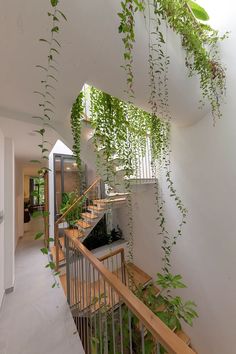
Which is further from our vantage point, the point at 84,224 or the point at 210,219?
the point at 84,224

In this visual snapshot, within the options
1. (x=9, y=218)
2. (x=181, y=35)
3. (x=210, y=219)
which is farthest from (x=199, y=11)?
(x=9, y=218)

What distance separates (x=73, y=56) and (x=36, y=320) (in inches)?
115

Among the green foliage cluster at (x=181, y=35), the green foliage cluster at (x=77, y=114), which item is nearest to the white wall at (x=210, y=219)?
the green foliage cluster at (x=181, y=35)

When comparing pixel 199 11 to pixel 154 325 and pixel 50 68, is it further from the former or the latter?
pixel 154 325

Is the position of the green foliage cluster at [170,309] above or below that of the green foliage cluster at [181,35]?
below

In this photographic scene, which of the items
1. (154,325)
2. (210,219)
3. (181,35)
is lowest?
(154,325)

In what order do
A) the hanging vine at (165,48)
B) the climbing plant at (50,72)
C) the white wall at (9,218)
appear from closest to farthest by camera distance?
1. the climbing plant at (50,72)
2. the hanging vine at (165,48)
3. the white wall at (9,218)

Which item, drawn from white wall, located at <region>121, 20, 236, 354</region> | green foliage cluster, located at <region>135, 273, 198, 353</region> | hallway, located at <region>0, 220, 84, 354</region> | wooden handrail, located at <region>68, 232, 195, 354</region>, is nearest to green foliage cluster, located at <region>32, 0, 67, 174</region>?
wooden handrail, located at <region>68, 232, 195, 354</region>

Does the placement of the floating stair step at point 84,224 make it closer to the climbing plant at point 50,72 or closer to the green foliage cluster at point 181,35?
the climbing plant at point 50,72

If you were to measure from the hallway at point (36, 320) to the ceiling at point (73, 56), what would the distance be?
8.02 feet

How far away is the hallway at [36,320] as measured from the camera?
5.63ft

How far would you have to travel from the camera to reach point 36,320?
2.08 m

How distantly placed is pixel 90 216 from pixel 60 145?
105 inches

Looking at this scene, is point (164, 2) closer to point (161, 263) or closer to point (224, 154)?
point (224, 154)
